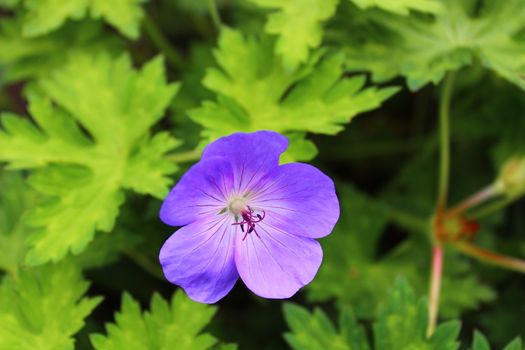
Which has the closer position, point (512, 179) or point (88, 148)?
point (88, 148)

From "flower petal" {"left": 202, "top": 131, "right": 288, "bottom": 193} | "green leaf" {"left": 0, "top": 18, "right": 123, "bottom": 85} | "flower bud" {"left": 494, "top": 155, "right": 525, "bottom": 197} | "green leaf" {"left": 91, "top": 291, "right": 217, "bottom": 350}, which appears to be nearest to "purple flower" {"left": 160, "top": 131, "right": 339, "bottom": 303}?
"flower petal" {"left": 202, "top": 131, "right": 288, "bottom": 193}

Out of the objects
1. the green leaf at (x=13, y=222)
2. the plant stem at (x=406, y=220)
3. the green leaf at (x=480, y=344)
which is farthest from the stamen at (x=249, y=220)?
the plant stem at (x=406, y=220)

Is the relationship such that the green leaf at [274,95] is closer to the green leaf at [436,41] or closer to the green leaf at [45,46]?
the green leaf at [436,41]

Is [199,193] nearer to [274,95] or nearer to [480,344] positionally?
[274,95]

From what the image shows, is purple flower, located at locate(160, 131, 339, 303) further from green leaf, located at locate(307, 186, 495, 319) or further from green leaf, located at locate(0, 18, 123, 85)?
green leaf, located at locate(0, 18, 123, 85)

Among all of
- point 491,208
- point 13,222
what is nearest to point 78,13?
point 13,222

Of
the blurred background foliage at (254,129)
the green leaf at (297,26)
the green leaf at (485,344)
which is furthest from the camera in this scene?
the green leaf at (297,26)
